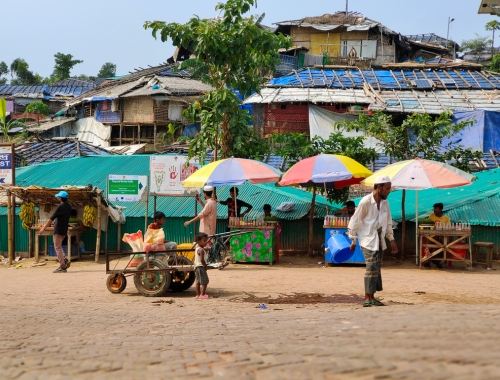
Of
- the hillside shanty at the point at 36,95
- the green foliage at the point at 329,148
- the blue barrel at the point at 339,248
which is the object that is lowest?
the blue barrel at the point at 339,248

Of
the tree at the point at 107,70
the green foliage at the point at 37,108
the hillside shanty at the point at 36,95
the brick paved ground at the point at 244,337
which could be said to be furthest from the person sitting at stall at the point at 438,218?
the tree at the point at 107,70

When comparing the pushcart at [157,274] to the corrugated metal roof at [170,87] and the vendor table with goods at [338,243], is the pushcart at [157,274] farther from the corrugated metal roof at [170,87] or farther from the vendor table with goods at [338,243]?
the corrugated metal roof at [170,87]

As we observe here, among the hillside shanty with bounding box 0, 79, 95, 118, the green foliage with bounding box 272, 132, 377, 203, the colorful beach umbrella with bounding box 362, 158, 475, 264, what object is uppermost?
the hillside shanty with bounding box 0, 79, 95, 118

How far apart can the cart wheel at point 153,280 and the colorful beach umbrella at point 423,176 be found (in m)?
5.00

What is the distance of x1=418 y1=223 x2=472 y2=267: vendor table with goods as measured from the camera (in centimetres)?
1235

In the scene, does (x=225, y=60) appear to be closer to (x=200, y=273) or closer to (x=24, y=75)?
(x=200, y=273)

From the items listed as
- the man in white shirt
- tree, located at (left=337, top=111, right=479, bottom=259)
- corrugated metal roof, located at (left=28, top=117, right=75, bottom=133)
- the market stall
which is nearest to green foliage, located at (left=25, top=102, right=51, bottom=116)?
corrugated metal roof, located at (left=28, top=117, right=75, bottom=133)

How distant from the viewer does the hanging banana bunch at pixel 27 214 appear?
1527cm

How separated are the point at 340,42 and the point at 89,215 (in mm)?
28290

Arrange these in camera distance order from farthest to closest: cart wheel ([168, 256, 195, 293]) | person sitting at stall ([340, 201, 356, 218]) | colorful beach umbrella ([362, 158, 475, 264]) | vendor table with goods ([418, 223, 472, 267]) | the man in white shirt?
person sitting at stall ([340, 201, 356, 218]) → vendor table with goods ([418, 223, 472, 267]) → colorful beach umbrella ([362, 158, 475, 264]) → cart wheel ([168, 256, 195, 293]) → the man in white shirt

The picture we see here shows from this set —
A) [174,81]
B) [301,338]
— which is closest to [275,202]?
[301,338]

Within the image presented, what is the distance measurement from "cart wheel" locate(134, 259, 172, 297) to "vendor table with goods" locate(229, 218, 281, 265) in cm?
396

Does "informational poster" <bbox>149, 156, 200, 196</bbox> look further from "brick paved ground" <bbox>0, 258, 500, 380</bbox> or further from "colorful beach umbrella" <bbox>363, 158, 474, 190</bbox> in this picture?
"brick paved ground" <bbox>0, 258, 500, 380</bbox>

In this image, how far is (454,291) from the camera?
31.8 feet
